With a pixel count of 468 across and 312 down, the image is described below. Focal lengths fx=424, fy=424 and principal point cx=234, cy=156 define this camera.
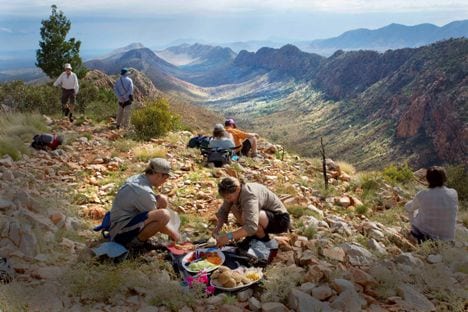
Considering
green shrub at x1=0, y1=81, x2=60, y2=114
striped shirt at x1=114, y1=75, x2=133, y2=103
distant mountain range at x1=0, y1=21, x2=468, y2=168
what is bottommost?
distant mountain range at x1=0, y1=21, x2=468, y2=168

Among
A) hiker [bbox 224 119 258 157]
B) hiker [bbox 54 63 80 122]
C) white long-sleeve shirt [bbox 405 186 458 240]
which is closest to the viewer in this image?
white long-sleeve shirt [bbox 405 186 458 240]

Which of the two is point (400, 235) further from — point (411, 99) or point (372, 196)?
point (411, 99)

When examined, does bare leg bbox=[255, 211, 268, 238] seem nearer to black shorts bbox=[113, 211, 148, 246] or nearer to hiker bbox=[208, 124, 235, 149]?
black shorts bbox=[113, 211, 148, 246]

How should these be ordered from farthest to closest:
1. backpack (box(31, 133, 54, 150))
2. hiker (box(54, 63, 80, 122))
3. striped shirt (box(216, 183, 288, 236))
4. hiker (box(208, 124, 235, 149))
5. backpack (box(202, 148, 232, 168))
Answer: hiker (box(54, 63, 80, 122))
hiker (box(208, 124, 235, 149))
backpack (box(202, 148, 232, 168))
backpack (box(31, 133, 54, 150))
striped shirt (box(216, 183, 288, 236))

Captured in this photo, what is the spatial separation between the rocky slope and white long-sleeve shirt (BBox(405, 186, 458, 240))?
26 centimetres

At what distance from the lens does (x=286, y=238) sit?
5449 millimetres

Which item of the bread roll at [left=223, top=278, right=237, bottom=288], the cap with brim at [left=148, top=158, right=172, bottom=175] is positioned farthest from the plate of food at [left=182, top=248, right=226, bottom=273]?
the cap with brim at [left=148, top=158, right=172, bottom=175]

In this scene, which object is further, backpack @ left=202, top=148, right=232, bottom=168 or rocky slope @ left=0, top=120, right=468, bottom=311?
backpack @ left=202, top=148, right=232, bottom=168

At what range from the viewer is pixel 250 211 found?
191 inches

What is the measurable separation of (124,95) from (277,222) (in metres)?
7.82

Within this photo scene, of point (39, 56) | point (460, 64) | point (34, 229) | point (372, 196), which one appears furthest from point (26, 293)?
point (460, 64)

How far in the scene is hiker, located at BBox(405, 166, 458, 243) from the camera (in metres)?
5.54

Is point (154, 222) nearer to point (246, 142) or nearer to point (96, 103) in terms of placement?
point (246, 142)

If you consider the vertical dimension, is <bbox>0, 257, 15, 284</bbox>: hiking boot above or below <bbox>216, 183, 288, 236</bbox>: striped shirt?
below
